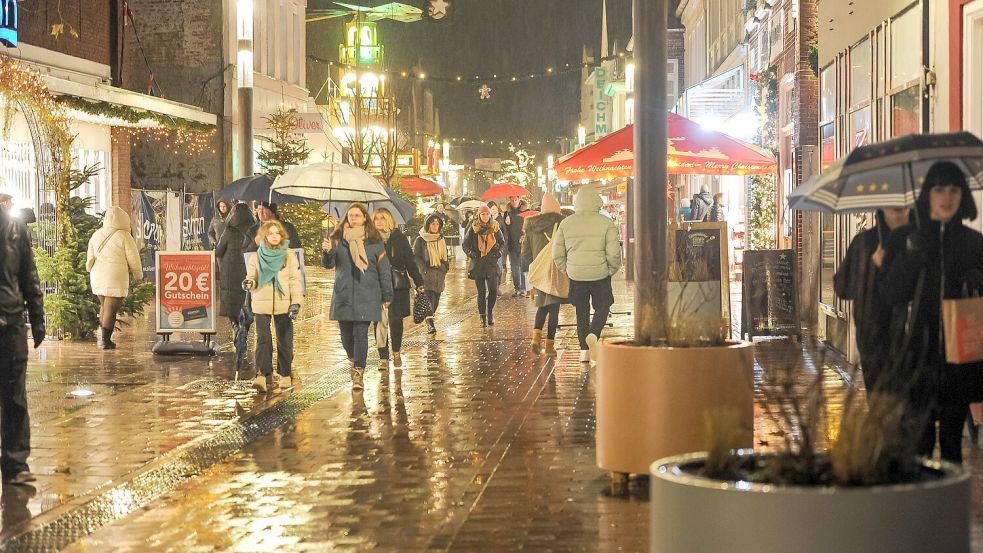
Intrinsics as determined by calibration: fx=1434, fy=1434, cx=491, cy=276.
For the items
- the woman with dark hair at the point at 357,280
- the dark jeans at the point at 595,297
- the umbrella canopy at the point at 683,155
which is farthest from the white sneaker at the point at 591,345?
the woman with dark hair at the point at 357,280

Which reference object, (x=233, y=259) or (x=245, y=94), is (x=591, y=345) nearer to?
(x=233, y=259)

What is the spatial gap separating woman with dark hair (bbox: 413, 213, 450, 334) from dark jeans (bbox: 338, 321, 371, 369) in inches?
205

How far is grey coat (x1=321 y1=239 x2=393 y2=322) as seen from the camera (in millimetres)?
13328

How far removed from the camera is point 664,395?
24.8ft

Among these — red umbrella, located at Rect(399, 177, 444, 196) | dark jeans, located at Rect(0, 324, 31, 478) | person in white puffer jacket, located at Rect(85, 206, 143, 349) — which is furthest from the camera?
red umbrella, located at Rect(399, 177, 444, 196)

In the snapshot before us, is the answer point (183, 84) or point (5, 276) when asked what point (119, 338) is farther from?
point (183, 84)

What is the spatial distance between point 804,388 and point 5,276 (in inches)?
264

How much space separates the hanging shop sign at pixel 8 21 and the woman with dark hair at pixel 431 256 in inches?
261

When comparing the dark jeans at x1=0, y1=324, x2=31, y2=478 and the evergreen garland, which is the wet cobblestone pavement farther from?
the evergreen garland

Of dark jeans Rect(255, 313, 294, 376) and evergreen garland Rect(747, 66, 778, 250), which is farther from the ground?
evergreen garland Rect(747, 66, 778, 250)

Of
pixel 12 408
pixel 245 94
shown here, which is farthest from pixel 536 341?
pixel 12 408

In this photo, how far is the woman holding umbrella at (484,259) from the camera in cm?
2052

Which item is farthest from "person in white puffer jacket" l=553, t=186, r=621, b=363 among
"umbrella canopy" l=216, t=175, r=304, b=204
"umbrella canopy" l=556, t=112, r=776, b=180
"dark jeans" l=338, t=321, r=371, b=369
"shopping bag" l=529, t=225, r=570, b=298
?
"umbrella canopy" l=216, t=175, r=304, b=204

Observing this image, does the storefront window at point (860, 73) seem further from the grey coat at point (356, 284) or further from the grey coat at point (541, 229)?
the grey coat at point (356, 284)
